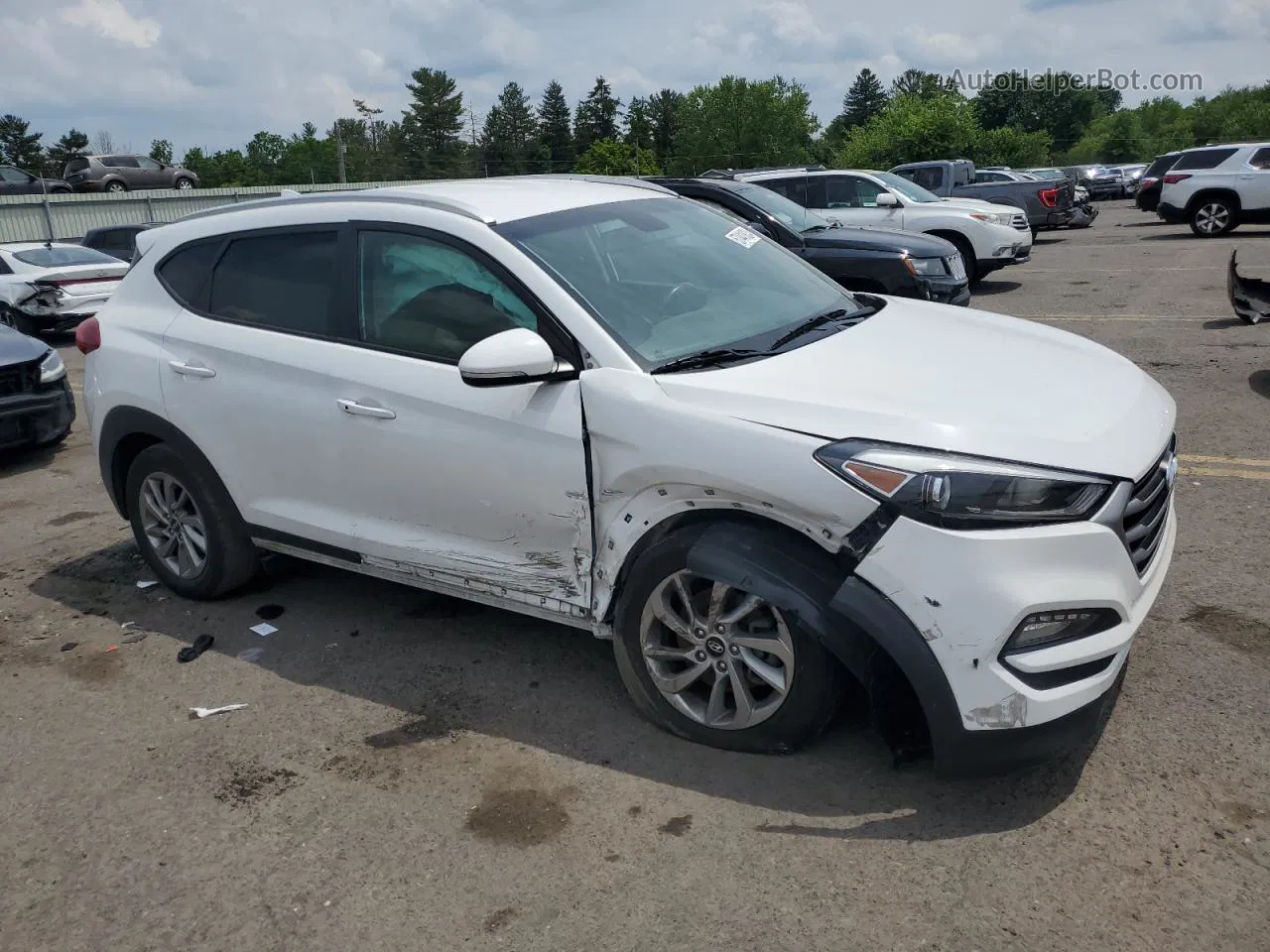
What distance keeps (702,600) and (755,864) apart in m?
0.83

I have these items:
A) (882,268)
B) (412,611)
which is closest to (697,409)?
(412,611)

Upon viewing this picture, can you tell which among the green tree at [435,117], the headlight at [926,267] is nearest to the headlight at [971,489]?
the headlight at [926,267]

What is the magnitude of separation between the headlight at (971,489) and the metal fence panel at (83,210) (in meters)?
30.3

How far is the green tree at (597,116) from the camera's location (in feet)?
350

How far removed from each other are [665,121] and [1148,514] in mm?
116433

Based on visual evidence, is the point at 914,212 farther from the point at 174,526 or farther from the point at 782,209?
the point at 174,526

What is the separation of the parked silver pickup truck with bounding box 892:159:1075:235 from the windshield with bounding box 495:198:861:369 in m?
18.6

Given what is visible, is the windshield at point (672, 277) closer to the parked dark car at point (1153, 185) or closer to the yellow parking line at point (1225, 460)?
the yellow parking line at point (1225, 460)

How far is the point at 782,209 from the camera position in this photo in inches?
451

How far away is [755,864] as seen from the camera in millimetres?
2990

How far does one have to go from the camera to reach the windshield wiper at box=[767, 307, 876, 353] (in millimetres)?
3814

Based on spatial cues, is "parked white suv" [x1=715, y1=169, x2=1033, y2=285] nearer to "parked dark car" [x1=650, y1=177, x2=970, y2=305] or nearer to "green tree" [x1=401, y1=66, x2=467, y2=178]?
"parked dark car" [x1=650, y1=177, x2=970, y2=305]

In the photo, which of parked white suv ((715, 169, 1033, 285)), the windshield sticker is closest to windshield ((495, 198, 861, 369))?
the windshield sticker

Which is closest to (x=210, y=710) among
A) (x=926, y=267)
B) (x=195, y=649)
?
(x=195, y=649)
